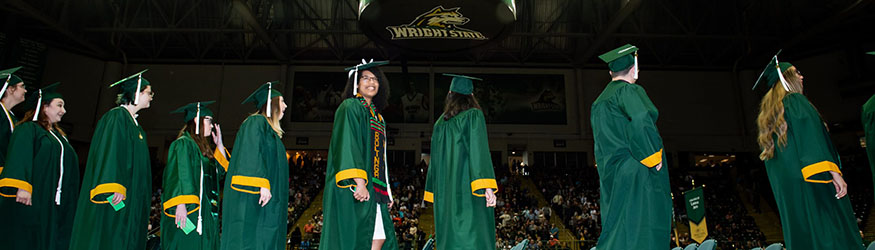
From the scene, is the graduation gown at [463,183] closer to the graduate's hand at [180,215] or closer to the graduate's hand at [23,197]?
the graduate's hand at [180,215]

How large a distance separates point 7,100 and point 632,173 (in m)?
5.14

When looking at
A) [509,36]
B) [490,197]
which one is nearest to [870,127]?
[490,197]

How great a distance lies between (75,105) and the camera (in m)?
22.2

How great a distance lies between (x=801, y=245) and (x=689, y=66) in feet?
77.4

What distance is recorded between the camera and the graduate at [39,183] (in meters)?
4.07

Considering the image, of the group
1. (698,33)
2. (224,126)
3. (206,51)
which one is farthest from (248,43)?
(698,33)

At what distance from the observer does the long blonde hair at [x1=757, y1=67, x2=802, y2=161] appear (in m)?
4.30

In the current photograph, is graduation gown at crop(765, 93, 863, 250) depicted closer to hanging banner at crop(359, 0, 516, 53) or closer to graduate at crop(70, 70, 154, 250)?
hanging banner at crop(359, 0, 516, 53)

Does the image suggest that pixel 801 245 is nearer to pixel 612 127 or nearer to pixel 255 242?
pixel 612 127

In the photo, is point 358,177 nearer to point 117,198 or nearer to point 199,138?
point 117,198

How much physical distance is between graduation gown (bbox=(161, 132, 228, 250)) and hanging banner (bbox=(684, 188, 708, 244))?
27.8ft

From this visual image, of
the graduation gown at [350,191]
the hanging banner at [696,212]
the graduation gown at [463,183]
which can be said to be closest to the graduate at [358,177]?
the graduation gown at [350,191]

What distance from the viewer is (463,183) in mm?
3992

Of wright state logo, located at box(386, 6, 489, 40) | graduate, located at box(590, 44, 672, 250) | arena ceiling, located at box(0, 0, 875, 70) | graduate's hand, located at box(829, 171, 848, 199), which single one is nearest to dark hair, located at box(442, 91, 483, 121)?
wright state logo, located at box(386, 6, 489, 40)
